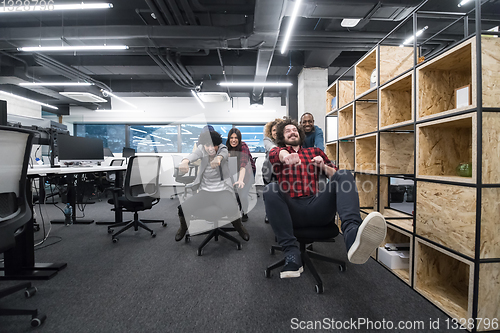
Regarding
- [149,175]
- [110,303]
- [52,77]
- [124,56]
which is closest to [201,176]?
[149,175]

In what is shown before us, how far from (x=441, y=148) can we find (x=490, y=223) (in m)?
0.55

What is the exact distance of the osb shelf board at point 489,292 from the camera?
3.53 feet

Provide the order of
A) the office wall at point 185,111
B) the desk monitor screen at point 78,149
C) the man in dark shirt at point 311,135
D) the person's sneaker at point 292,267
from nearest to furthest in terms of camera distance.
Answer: the person's sneaker at point 292,267 < the man in dark shirt at point 311,135 < the desk monitor screen at point 78,149 < the office wall at point 185,111

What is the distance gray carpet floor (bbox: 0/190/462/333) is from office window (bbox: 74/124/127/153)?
20.6 ft

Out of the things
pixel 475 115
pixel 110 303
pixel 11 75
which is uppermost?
pixel 11 75

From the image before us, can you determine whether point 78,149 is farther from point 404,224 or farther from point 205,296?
point 404,224

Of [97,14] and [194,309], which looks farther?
[97,14]

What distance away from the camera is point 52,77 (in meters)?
5.78

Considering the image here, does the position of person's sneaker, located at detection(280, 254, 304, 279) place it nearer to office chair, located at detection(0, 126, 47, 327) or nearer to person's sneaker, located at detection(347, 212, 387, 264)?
person's sneaker, located at detection(347, 212, 387, 264)

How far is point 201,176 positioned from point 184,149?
18.4 feet

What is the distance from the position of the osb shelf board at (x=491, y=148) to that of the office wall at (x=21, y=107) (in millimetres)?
9293

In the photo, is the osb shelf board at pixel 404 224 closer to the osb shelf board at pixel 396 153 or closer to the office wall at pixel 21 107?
the osb shelf board at pixel 396 153

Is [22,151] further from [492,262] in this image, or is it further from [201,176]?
[492,262]

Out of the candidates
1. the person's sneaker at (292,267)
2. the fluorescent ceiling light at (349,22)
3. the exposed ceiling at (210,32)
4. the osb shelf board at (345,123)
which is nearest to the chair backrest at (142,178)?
the person's sneaker at (292,267)
